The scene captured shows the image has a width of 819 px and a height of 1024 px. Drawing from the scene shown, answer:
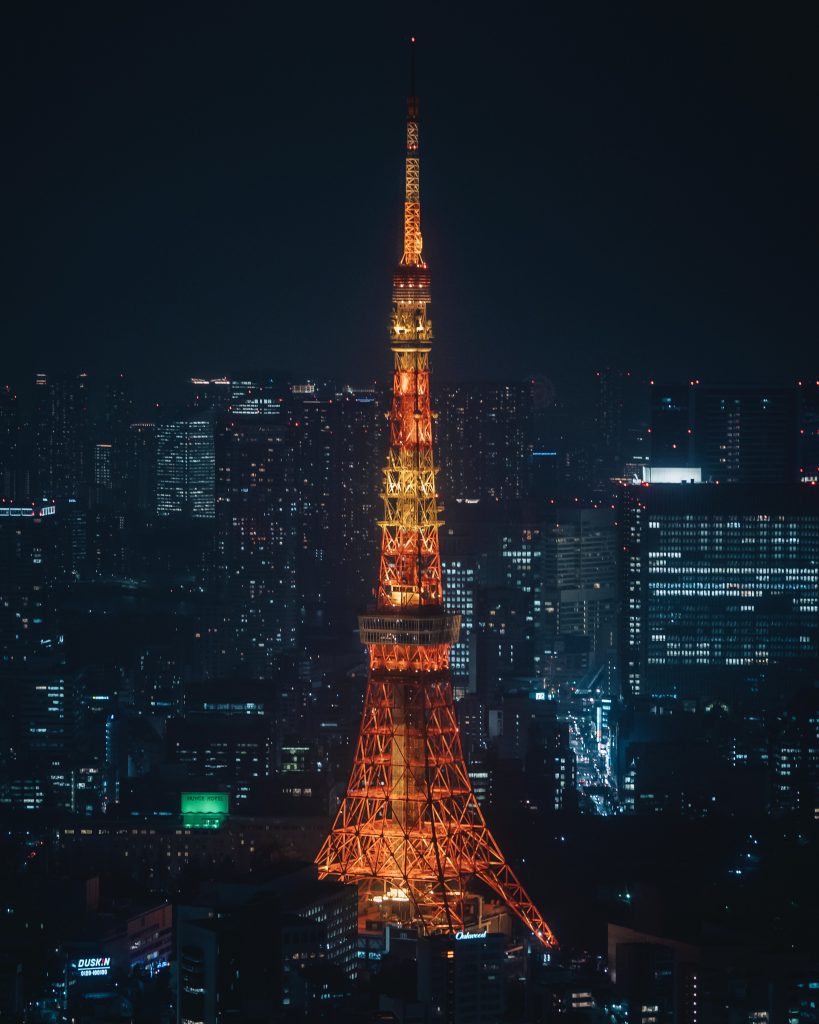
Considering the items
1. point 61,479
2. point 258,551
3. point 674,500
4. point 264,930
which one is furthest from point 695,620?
point 264,930

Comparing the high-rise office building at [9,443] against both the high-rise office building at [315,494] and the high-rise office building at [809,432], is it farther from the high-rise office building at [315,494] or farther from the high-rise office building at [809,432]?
the high-rise office building at [809,432]

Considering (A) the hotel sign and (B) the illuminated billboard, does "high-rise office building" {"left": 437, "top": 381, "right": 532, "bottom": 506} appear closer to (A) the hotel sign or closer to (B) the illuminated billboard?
(B) the illuminated billboard

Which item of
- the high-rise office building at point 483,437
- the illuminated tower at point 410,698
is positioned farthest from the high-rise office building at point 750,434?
the illuminated tower at point 410,698

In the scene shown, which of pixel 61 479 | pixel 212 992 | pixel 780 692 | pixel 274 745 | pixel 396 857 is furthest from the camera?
pixel 61 479

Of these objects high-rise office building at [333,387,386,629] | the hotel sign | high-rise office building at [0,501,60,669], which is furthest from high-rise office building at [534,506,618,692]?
the hotel sign

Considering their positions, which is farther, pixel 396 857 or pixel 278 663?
pixel 278 663

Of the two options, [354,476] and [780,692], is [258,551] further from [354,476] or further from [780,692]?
[780,692]
